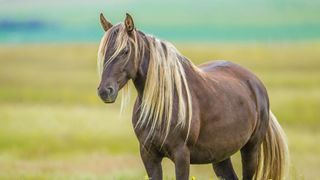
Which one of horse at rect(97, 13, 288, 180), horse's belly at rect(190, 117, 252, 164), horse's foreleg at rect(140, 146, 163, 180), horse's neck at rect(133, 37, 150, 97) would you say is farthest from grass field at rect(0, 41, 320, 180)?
horse's neck at rect(133, 37, 150, 97)

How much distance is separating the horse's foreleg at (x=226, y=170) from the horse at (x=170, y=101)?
74 centimetres

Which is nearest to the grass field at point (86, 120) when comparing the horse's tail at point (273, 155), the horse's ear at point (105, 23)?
the horse's tail at point (273, 155)

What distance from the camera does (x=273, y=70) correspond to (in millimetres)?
39594

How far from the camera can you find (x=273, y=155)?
1029 centimetres

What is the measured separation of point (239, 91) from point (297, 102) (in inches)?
749

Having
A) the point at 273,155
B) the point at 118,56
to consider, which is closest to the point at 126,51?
the point at 118,56

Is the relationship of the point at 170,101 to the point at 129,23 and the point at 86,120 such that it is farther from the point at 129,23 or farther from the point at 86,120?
the point at 86,120

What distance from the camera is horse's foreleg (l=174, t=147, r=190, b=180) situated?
8352mm

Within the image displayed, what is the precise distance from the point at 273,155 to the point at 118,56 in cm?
304

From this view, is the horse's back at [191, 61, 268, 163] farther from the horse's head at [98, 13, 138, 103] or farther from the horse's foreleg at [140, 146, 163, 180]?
the horse's head at [98, 13, 138, 103]

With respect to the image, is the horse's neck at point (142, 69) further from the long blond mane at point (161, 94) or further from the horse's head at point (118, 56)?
the horse's head at point (118, 56)

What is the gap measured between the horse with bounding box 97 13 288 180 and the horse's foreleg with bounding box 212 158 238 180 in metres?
0.74

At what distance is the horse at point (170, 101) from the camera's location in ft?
26.6

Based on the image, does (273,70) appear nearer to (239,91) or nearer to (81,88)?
(81,88)
